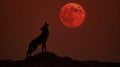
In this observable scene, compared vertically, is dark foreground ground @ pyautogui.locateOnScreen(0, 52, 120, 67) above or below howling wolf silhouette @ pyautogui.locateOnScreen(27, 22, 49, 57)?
below

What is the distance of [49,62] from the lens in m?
7.39

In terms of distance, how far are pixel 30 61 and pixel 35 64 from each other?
0.18m

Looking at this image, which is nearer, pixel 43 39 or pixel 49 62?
pixel 49 62

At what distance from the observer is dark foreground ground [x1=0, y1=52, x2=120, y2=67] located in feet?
24.2

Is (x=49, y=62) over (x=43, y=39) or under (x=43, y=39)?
under

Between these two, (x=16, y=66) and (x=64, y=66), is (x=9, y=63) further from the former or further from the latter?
(x=64, y=66)

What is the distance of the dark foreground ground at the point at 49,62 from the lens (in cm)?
736

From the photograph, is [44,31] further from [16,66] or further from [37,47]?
[16,66]

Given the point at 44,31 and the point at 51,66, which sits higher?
the point at 44,31

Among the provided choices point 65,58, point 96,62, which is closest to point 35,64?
point 65,58

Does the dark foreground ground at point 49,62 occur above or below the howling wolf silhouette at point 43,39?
below

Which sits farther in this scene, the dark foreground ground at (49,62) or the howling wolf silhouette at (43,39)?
the howling wolf silhouette at (43,39)

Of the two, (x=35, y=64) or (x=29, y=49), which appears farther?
(x=29, y=49)

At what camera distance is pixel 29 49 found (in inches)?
311
